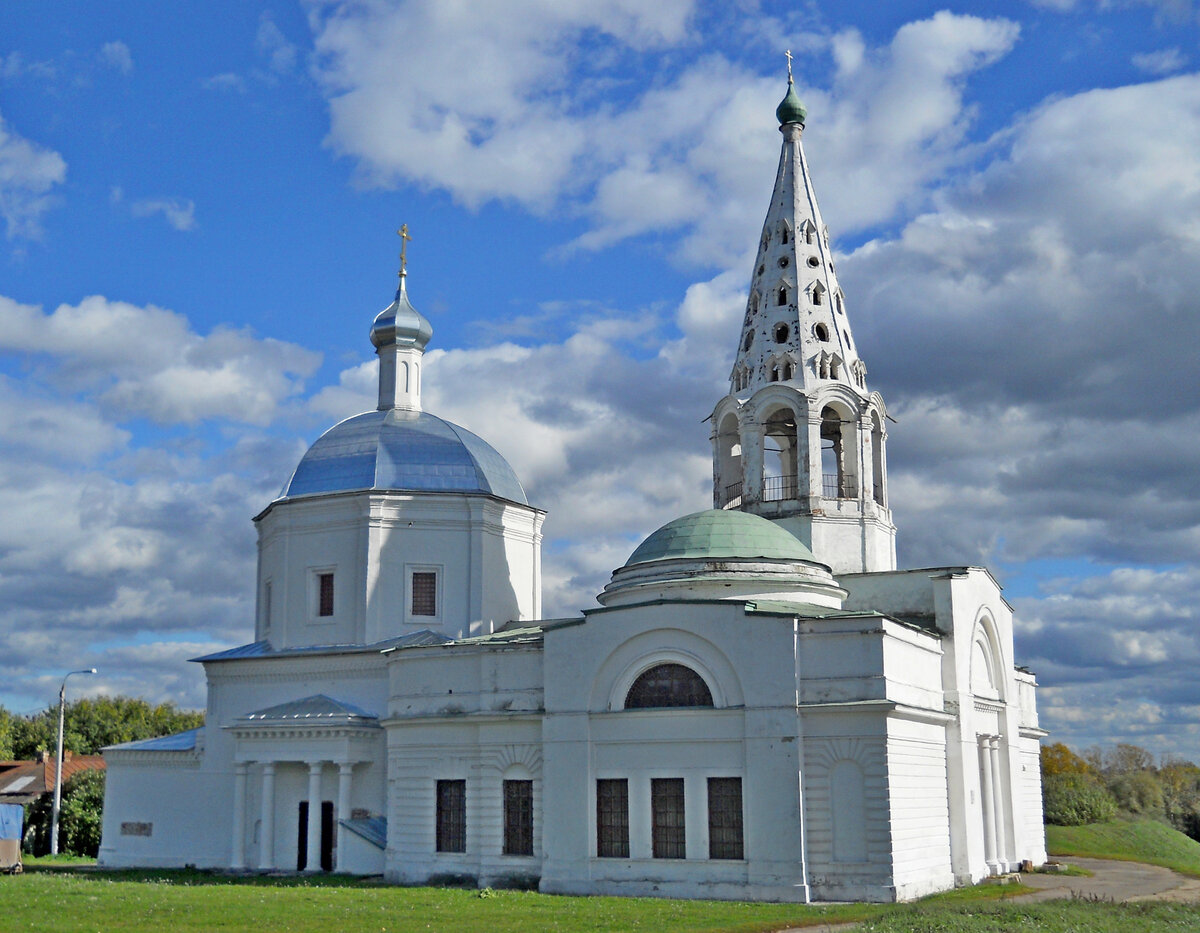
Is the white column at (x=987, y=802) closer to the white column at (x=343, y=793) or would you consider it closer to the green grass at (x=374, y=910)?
the green grass at (x=374, y=910)

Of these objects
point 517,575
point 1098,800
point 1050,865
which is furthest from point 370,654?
point 1098,800

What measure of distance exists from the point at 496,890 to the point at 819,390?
49.0 ft

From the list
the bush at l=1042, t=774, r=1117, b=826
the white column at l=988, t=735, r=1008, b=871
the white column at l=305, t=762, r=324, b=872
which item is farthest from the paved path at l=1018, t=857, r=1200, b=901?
the white column at l=305, t=762, r=324, b=872

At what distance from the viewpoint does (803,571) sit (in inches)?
1112

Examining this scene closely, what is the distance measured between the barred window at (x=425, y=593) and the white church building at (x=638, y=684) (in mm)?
61

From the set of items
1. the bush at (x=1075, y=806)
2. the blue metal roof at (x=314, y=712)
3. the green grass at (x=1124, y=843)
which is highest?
the blue metal roof at (x=314, y=712)

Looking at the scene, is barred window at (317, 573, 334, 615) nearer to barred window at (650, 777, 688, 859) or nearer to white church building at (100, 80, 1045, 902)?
→ white church building at (100, 80, 1045, 902)

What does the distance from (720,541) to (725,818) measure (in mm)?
6440

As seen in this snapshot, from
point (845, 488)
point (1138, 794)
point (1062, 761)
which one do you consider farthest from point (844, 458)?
point (1062, 761)

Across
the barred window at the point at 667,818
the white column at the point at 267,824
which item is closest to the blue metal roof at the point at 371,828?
the white column at the point at 267,824

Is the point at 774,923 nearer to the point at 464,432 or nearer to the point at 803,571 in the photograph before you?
the point at 803,571

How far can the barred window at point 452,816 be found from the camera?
27312 millimetres

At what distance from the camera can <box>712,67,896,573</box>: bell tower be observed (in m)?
32.0

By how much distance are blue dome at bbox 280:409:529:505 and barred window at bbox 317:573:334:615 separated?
2371 millimetres
